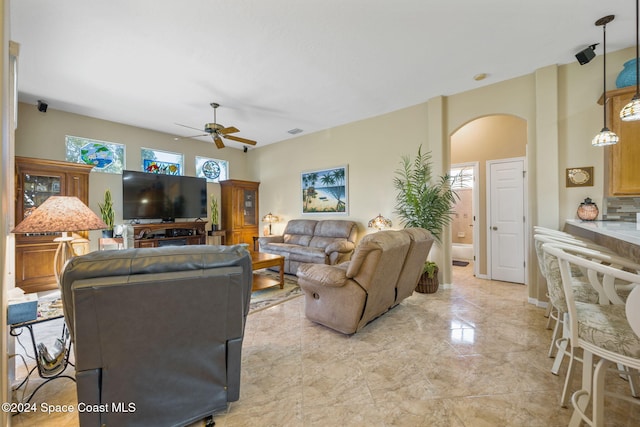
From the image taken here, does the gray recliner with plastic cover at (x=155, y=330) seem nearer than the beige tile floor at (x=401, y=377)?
Yes

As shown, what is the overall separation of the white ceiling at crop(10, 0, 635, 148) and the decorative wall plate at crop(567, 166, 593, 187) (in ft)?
4.31

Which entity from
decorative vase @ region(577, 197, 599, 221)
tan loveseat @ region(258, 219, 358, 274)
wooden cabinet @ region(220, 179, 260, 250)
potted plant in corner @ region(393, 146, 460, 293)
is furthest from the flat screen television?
decorative vase @ region(577, 197, 599, 221)

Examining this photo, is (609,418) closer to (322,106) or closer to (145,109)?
(322,106)

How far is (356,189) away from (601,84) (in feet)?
11.5

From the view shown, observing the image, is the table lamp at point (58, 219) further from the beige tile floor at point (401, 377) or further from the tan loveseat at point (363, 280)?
the tan loveseat at point (363, 280)

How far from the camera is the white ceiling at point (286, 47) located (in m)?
2.26

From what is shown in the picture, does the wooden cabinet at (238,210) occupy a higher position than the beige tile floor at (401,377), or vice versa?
the wooden cabinet at (238,210)

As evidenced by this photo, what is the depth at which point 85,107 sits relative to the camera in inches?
169

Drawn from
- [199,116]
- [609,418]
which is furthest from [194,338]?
[199,116]

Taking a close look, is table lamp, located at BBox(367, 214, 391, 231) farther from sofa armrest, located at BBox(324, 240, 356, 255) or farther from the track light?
the track light

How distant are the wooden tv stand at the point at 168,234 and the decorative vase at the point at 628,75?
6.80 m

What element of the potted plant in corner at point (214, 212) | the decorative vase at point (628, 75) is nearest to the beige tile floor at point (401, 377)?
the decorative vase at point (628, 75)

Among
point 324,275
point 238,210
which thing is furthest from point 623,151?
point 238,210

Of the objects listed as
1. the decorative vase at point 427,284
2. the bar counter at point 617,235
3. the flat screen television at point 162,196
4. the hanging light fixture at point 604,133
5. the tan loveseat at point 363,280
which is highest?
the hanging light fixture at point 604,133
